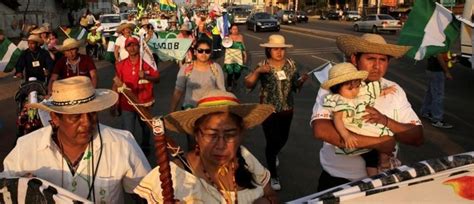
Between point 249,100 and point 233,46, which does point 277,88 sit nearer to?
point 249,100

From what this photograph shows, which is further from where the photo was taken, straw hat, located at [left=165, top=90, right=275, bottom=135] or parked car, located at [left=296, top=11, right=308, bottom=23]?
parked car, located at [left=296, top=11, right=308, bottom=23]

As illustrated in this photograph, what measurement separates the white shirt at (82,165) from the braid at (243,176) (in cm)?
80

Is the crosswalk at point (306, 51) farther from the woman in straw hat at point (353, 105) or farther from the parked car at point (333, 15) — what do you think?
the parked car at point (333, 15)

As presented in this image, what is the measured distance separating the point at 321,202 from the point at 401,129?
1.01 m

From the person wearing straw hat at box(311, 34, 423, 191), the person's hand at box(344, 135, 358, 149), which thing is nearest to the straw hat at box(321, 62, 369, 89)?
the person wearing straw hat at box(311, 34, 423, 191)

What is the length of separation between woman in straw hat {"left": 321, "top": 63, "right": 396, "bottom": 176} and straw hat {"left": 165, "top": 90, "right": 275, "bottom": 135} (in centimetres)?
72

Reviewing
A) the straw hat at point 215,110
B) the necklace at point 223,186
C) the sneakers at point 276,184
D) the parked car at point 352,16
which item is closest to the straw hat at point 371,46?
the straw hat at point 215,110

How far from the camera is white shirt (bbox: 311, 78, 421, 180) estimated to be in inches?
127

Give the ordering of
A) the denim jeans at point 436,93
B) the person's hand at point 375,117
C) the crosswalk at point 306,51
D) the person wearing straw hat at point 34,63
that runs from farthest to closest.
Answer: the crosswalk at point 306,51
the denim jeans at point 436,93
the person wearing straw hat at point 34,63
the person's hand at point 375,117

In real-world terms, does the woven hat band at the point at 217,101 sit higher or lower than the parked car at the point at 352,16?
higher

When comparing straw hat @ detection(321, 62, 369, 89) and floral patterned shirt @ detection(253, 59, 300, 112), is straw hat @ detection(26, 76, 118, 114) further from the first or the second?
floral patterned shirt @ detection(253, 59, 300, 112)

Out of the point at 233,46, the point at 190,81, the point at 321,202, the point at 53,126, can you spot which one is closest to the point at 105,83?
the point at 233,46

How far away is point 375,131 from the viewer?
10.1ft

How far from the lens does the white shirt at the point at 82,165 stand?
2760 mm
